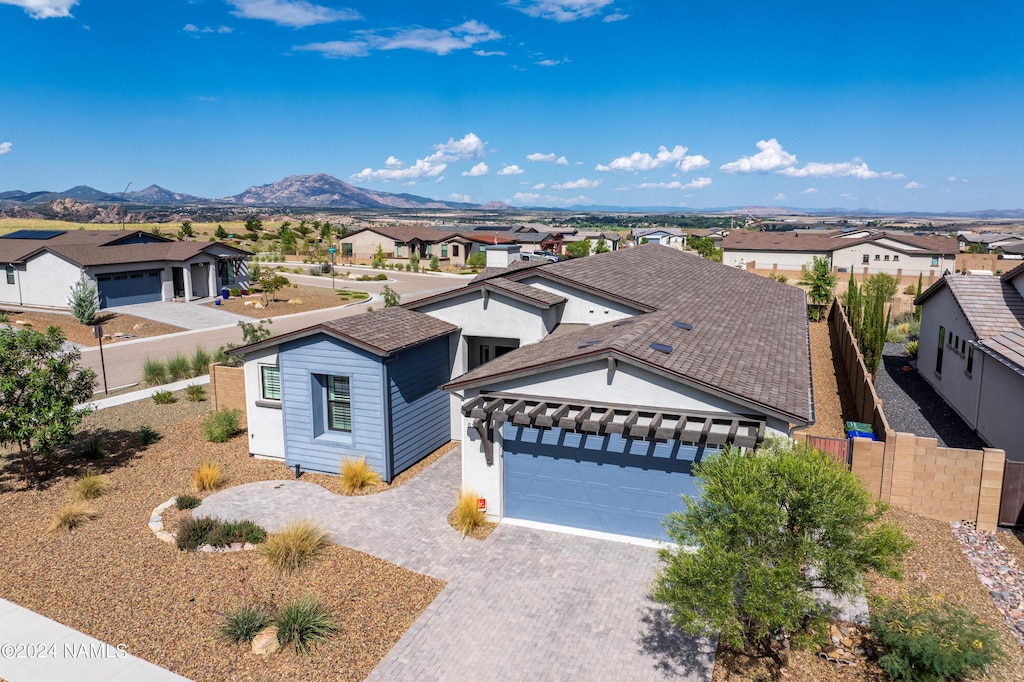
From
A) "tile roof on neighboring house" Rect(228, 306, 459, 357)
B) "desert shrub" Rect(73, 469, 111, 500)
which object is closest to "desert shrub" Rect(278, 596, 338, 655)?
"tile roof on neighboring house" Rect(228, 306, 459, 357)

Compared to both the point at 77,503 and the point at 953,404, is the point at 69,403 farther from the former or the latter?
the point at 953,404

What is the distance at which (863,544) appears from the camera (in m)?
7.27

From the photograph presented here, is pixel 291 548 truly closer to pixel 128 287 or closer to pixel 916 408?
pixel 916 408

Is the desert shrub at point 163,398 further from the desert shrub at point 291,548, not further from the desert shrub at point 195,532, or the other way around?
the desert shrub at point 291,548

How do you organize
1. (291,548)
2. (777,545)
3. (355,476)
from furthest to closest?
(355,476)
(291,548)
(777,545)

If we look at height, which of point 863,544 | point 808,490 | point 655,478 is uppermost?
point 808,490

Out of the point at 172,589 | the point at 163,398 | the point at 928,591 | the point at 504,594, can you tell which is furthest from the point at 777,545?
the point at 163,398

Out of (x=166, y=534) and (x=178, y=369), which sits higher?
(x=178, y=369)

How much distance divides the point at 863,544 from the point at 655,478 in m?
5.01

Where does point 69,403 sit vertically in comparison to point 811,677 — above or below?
above

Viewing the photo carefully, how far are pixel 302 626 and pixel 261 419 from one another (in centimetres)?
834

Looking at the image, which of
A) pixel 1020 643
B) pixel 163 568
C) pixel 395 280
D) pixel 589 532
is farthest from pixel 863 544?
pixel 395 280

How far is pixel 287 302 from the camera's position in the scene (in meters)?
46.4

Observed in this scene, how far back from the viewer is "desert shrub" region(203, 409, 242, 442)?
59.7ft
